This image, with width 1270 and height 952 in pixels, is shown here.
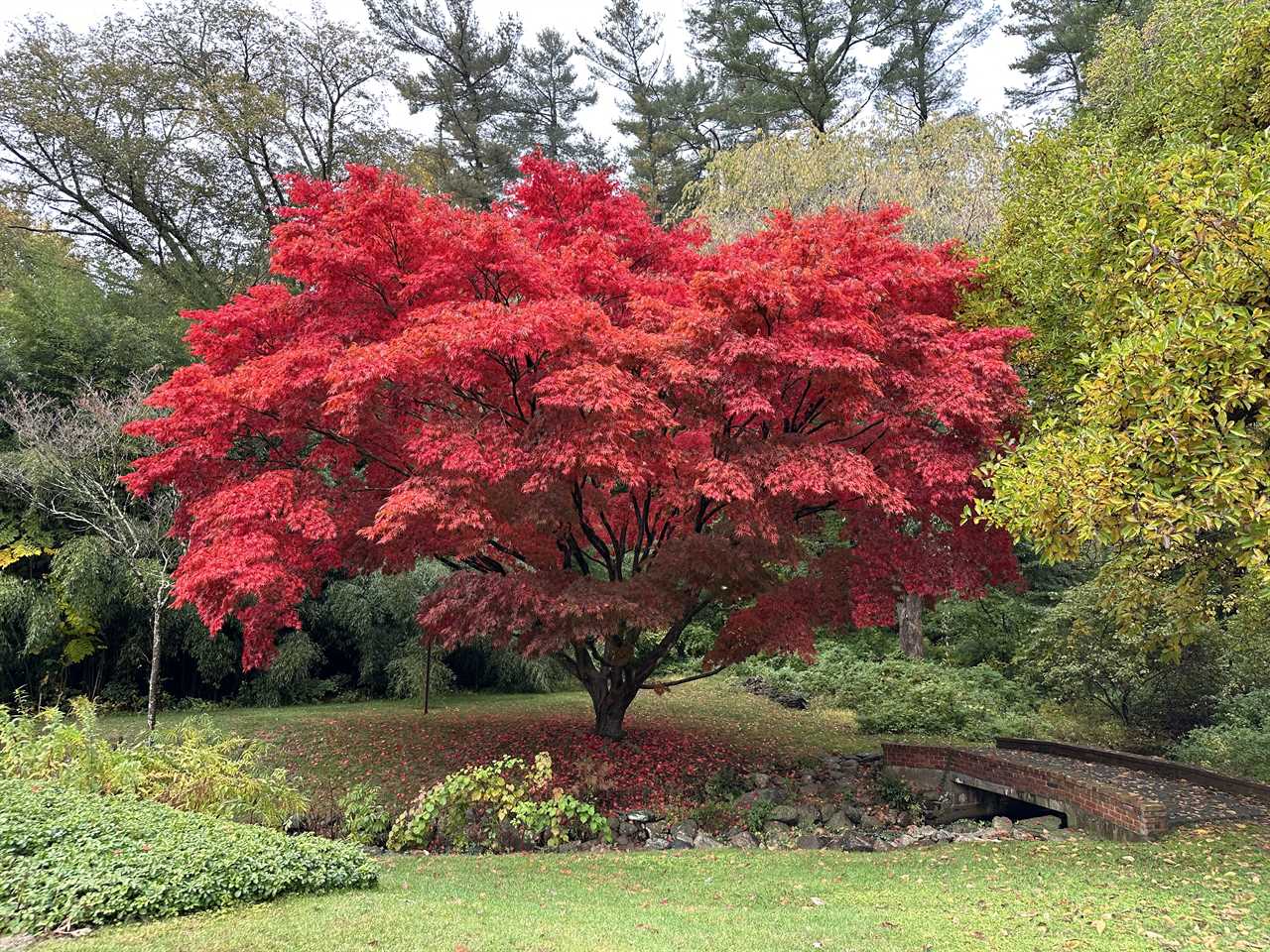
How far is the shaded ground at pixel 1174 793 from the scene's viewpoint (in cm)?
748

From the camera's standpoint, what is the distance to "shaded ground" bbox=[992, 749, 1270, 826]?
748 centimetres

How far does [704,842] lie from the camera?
7926 mm

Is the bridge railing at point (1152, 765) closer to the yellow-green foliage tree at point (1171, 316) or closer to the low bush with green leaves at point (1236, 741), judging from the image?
the low bush with green leaves at point (1236, 741)

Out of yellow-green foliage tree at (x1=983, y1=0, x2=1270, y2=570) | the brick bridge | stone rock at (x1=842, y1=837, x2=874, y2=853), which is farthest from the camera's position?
stone rock at (x1=842, y1=837, x2=874, y2=853)

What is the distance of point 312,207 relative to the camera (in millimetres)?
Answer: 8484

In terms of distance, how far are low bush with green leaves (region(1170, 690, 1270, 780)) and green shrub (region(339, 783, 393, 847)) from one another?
945 centimetres

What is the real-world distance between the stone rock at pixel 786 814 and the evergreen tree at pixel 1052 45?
23772mm

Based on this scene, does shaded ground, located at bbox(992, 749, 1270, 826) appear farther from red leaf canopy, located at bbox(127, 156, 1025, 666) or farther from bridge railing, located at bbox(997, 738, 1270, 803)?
red leaf canopy, located at bbox(127, 156, 1025, 666)

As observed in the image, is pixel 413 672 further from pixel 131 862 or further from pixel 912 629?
pixel 131 862

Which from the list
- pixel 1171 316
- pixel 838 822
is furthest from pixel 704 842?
pixel 1171 316

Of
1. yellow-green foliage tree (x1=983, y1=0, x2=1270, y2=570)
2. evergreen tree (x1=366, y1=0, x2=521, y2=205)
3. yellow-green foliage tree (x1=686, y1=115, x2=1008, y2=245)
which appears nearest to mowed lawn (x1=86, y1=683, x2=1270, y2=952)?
yellow-green foliage tree (x1=983, y1=0, x2=1270, y2=570)

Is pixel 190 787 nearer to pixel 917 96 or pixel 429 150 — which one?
pixel 429 150

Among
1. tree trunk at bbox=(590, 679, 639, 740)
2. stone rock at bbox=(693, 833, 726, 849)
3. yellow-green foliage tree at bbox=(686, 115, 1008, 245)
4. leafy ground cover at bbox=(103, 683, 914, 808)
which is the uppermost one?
yellow-green foliage tree at bbox=(686, 115, 1008, 245)

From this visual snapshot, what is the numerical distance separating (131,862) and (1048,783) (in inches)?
327
